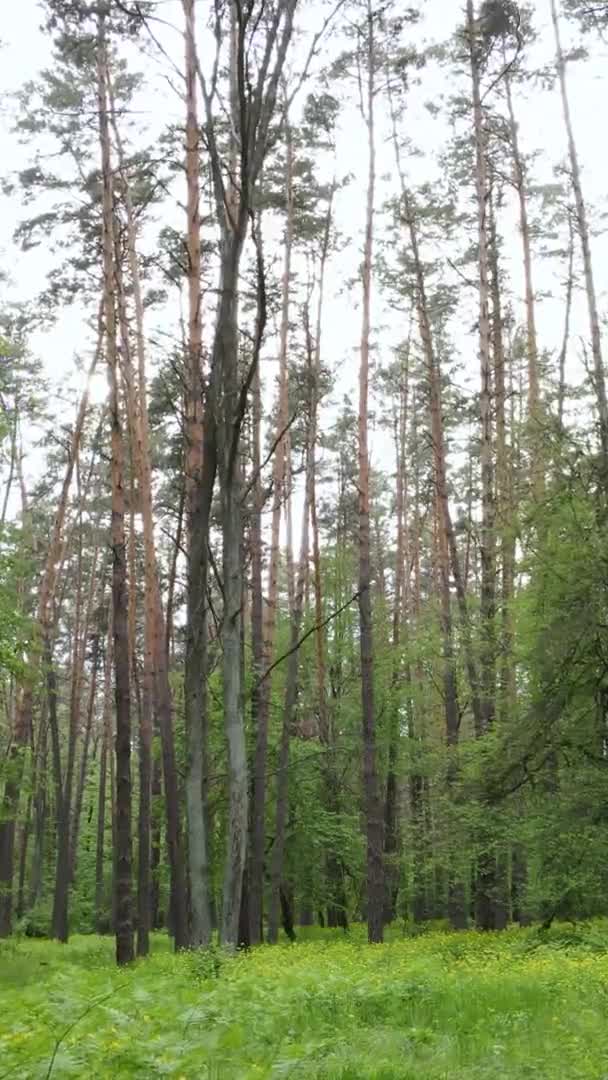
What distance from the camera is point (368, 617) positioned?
15.6m

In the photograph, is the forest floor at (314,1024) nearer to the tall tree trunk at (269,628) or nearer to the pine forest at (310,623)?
the pine forest at (310,623)

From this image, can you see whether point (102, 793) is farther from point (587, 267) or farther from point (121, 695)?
point (587, 267)

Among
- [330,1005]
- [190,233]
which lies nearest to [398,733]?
[190,233]

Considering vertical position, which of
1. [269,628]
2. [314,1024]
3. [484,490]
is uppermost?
[484,490]

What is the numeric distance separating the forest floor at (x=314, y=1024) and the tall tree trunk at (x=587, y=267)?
7.60 meters

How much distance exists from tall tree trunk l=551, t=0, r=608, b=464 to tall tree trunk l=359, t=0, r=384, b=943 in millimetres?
3814

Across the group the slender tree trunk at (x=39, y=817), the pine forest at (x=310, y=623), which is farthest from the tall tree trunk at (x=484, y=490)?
the slender tree trunk at (x=39, y=817)

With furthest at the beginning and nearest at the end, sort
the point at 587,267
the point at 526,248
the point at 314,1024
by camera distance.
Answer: the point at 526,248
the point at 587,267
the point at 314,1024

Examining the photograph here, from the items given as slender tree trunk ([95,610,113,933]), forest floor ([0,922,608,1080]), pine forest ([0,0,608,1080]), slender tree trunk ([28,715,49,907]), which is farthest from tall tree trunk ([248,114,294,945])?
slender tree trunk ([95,610,113,933])

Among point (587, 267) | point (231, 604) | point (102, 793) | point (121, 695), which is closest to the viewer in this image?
point (231, 604)

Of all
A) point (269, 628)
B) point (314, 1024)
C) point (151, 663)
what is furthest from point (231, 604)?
point (151, 663)

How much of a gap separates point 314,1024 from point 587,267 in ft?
47.4

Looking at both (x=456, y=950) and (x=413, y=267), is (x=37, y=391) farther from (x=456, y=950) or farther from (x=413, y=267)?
(x=456, y=950)

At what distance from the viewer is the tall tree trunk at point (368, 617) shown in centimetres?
1535
